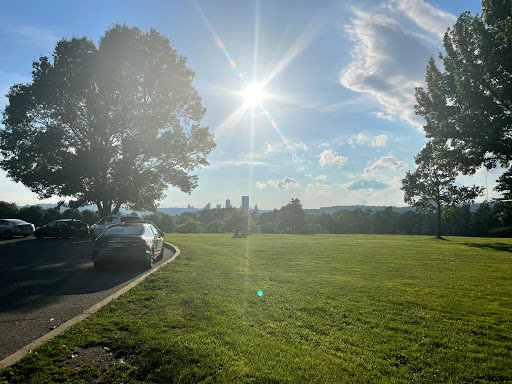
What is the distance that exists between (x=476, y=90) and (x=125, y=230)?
2214 cm

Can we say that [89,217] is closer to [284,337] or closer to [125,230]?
[125,230]

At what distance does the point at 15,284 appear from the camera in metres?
9.01

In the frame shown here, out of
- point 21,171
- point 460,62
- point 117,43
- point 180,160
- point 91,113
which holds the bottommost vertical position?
point 21,171

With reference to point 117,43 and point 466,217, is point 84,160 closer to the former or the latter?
point 117,43

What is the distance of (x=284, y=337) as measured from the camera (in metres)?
5.39

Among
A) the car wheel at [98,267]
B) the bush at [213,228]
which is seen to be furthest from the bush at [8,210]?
the bush at [213,228]

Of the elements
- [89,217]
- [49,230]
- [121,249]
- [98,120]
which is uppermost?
[98,120]

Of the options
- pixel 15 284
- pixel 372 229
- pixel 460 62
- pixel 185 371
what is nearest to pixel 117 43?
pixel 15 284

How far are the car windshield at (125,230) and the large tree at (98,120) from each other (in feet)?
58.0

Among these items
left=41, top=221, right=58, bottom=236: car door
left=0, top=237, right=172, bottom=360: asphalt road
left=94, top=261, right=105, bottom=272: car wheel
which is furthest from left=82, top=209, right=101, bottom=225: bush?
left=94, top=261, right=105, bottom=272: car wheel

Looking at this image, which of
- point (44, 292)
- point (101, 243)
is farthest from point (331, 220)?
point (44, 292)

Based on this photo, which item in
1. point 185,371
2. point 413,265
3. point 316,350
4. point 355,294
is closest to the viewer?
point 185,371

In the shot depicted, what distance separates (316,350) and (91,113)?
3021cm

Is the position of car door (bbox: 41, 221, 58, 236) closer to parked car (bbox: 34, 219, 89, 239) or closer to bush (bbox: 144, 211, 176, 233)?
parked car (bbox: 34, 219, 89, 239)
